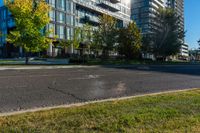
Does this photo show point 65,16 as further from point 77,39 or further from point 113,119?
point 113,119

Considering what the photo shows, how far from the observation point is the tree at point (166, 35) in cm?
5864

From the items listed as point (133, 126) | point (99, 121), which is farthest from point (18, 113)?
point (133, 126)

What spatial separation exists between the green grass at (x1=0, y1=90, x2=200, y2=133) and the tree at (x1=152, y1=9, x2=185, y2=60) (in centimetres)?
5233

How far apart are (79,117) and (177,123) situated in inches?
85.3

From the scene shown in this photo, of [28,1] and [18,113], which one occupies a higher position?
[28,1]

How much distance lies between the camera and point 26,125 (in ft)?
17.9

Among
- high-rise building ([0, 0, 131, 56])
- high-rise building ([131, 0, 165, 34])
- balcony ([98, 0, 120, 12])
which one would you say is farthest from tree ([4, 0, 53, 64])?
high-rise building ([131, 0, 165, 34])

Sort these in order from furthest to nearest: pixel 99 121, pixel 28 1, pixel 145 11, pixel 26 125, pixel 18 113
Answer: pixel 145 11
pixel 28 1
pixel 18 113
pixel 99 121
pixel 26 125

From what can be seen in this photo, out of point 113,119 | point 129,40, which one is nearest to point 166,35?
point 129,40

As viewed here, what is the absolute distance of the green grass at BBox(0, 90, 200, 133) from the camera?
17.4ft

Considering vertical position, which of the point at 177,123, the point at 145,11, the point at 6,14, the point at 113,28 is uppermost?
the point at 145,11

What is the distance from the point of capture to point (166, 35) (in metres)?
59.5

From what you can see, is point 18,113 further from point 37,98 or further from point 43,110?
point 37,98

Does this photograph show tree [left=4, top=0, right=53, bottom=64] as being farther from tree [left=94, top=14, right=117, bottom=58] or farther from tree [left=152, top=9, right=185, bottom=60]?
tree [left=152, top=9, right=185, bottom=60]
